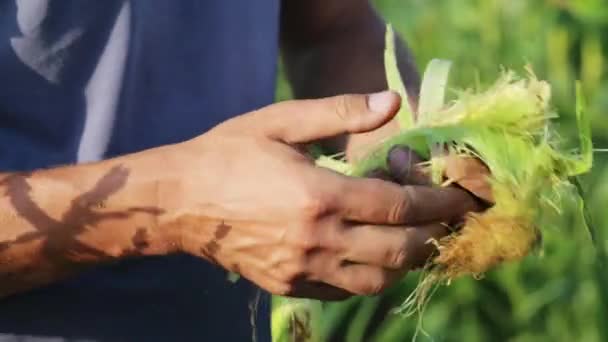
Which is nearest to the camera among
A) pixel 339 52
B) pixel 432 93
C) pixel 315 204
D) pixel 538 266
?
pixel 315 204

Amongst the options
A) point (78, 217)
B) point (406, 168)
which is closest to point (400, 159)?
point (406, 168)

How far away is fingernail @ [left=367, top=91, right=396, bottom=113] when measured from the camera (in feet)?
4.48

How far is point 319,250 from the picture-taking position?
1332 mm

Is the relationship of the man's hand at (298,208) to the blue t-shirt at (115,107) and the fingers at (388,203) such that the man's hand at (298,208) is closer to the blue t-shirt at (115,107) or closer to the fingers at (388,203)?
the fingers at (388,203)

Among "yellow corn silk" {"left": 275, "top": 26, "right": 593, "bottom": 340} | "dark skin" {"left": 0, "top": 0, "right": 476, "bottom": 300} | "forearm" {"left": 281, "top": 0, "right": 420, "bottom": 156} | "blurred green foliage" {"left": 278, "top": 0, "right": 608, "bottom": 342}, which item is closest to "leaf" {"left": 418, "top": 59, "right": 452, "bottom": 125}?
"yellow corn silk" {"left": 275, "top": 26, "right": 593, "bottom": 340}

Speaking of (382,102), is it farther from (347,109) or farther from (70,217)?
(70,217)

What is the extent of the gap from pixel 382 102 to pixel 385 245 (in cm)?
14

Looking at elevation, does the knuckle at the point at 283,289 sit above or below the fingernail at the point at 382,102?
below

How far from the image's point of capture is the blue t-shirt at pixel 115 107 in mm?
1548

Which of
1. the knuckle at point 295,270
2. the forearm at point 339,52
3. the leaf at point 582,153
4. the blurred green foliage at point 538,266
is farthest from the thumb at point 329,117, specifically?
the blurred green foliage at point 538,266

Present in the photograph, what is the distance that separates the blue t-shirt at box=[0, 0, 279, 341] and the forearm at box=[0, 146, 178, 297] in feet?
0.35

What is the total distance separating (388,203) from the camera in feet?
4.36

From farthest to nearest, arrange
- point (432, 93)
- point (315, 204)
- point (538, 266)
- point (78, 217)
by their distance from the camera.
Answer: point (538, 266) → point (432, 93) → point (78, 217) → point (315, 204)

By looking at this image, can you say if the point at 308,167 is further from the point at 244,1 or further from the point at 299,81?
the point at 299,81
